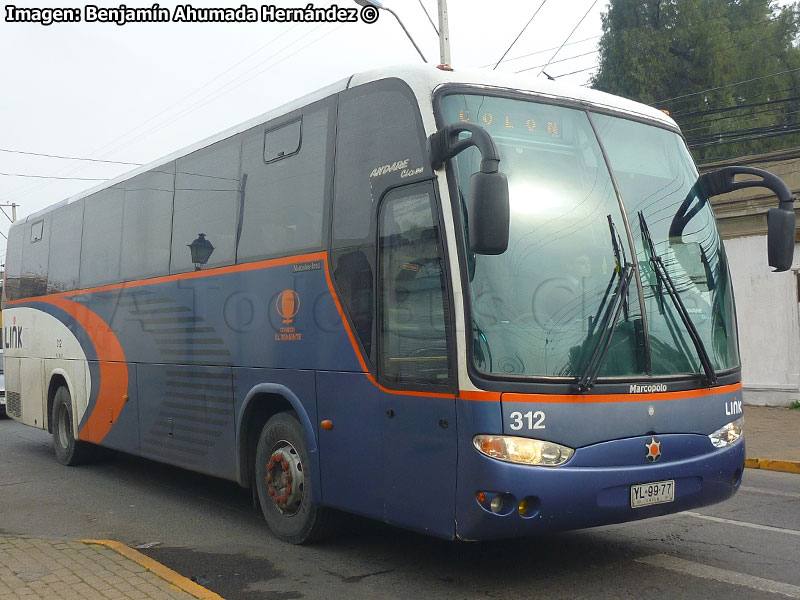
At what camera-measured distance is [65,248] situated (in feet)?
40.4

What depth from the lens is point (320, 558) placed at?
6.66m

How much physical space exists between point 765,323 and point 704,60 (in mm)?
27830

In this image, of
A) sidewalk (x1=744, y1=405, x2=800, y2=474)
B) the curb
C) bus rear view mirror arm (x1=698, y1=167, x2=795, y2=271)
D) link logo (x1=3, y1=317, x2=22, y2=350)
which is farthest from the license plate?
link logo (x1=3, y1=317, x2=22, y2=350)

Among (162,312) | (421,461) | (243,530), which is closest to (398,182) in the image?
(421,461)

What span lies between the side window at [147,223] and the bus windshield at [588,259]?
15.2 feet

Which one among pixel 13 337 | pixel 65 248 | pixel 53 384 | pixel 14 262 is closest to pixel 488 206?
pixel 65 248

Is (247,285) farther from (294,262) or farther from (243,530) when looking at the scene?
(243,530)

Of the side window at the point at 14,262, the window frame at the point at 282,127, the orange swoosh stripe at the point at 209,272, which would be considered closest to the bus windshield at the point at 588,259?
the orange swoosh stripe at the point at 209,272

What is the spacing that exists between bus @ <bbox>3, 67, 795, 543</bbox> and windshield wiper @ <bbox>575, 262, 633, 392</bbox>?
1cm

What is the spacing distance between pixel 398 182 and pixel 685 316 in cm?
209

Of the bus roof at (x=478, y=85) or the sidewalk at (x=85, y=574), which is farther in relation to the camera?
the bus roof at (x=478, y=85)

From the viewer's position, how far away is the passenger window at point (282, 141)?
24.4ft

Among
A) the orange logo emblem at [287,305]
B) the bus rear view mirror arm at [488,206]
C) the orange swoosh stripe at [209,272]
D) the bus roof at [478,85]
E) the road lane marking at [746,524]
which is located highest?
the bus roof at [478,85]

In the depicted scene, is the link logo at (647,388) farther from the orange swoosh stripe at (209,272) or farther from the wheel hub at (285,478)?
the wheel hub at (285,478)
